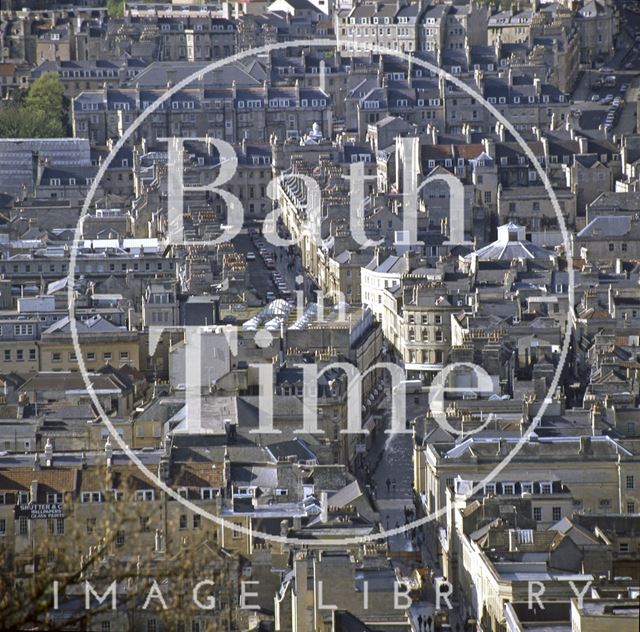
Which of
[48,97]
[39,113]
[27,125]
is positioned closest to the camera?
[27,125]

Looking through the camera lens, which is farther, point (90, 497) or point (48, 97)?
point (48, 97)

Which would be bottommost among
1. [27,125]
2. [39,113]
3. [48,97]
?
[27,125]

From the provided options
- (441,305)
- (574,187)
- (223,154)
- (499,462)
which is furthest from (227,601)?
(223,154)

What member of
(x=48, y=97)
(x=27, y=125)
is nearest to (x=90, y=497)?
(x=27, y=125)

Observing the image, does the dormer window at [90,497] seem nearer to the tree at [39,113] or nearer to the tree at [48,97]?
the tree at [39,113]

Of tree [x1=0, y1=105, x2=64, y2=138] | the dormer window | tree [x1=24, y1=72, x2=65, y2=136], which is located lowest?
the dormer window

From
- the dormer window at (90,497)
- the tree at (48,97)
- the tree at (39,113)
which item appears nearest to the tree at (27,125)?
the tree at (39,113)

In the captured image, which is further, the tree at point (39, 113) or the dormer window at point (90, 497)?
the tree at point (39, 113)

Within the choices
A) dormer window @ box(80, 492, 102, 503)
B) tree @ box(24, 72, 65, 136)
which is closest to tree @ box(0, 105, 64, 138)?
tree @ box(24, 72, 65, 136)

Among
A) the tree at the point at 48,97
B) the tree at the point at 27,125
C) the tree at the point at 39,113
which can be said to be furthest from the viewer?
the tree at the point at 48,97

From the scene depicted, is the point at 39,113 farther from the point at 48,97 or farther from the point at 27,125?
the point at 48,97

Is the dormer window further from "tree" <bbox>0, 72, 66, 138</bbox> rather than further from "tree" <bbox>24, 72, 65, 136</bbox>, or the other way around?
"tree" <bbox>24, 72, 65, 136</bbox>
